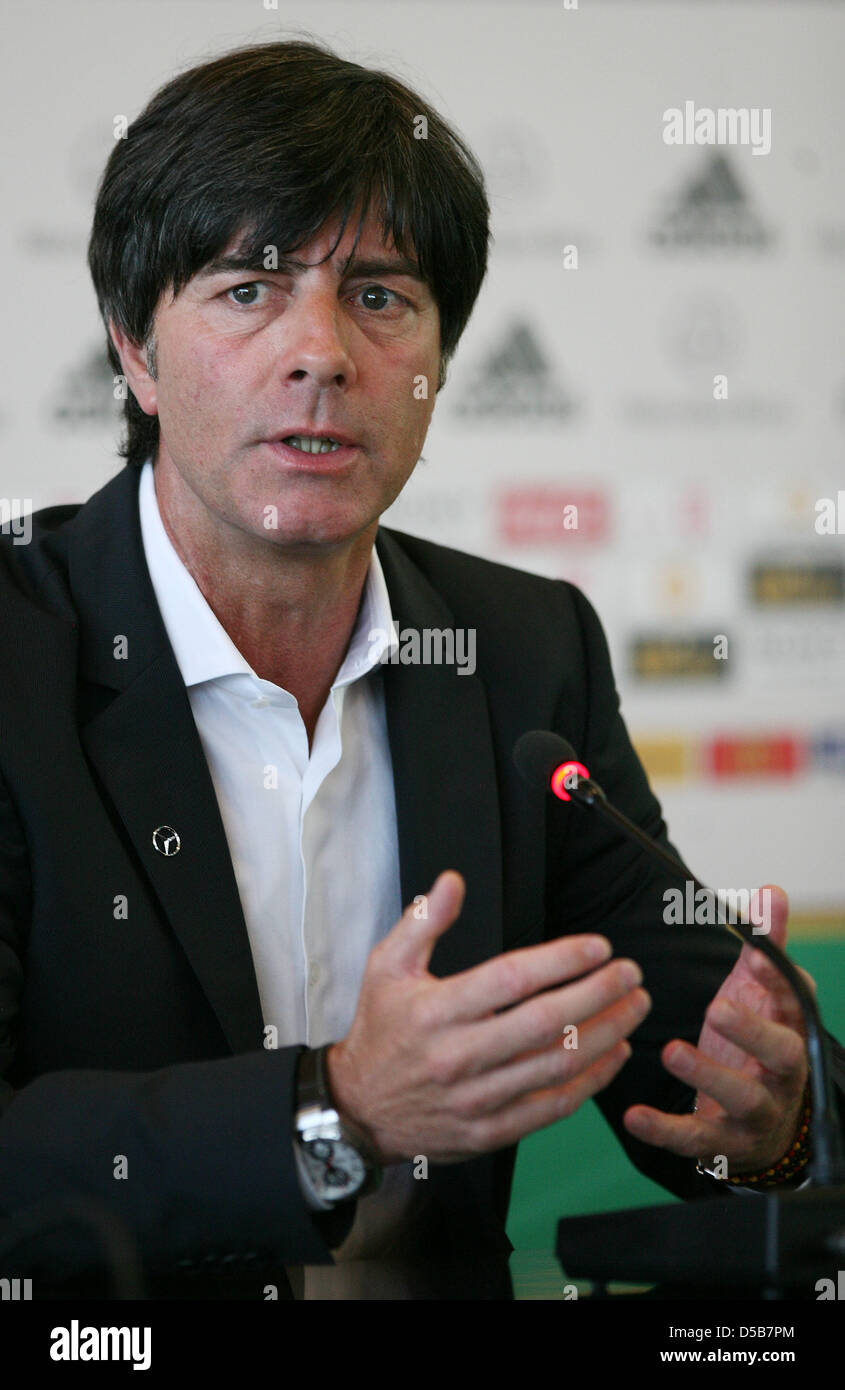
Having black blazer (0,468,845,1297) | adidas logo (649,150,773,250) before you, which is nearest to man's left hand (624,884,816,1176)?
black blazer (0,468,845,1297)

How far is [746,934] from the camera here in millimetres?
1146

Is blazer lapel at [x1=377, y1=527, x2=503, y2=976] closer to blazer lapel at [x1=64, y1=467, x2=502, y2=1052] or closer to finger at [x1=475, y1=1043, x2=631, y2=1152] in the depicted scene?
blazer lapel at [x1=64, y1=467, x2=502, y2=1052]

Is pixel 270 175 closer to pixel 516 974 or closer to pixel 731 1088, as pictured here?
pixel 516 974

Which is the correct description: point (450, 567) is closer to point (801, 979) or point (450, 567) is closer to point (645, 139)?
point (801, 979)

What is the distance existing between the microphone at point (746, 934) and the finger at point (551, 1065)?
0.13 m

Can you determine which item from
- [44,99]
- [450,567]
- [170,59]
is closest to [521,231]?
[170,59]

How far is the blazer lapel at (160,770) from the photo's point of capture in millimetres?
1364

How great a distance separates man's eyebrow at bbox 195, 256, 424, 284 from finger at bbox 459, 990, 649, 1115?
83cm

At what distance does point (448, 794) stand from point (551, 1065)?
0.59 meters

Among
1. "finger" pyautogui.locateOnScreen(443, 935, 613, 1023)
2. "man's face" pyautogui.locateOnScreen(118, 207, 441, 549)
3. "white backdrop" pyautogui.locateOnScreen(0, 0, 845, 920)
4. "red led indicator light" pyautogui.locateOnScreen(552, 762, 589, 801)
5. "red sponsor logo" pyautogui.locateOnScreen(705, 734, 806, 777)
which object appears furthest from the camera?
"red sponsor logo" pyautogui.locateOnScreen(705, 734, 806, 777)

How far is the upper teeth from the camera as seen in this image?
1.47 meters

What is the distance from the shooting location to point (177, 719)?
1.45m

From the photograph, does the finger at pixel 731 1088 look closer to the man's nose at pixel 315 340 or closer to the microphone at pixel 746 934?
the microphone at pixel 746 934

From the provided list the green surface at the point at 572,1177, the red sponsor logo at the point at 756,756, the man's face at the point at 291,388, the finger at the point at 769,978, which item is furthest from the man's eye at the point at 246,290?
the red sponsor logo at the point at 756,756
